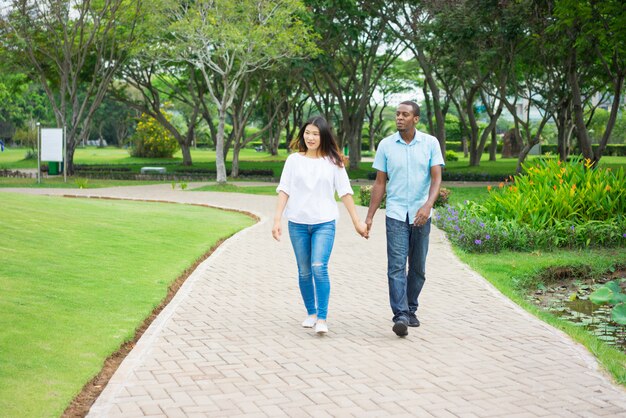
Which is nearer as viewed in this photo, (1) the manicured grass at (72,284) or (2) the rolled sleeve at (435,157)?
(1) the manicured grass at (72,284)

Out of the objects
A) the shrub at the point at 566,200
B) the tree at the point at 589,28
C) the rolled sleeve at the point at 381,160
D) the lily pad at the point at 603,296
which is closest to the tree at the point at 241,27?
the tree at the point at 589,28

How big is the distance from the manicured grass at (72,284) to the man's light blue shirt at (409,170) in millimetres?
2478

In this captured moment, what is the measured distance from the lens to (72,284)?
8281 millimetres

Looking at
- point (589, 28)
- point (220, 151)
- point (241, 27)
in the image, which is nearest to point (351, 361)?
point (589, 28)

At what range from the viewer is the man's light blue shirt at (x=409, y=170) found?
658cm

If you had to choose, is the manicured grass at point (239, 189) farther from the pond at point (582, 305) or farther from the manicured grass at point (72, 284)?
the pond at point (582, 305)

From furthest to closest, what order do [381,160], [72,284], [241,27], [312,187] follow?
[241,27]
[72,284]
[381,160]
[312,187]

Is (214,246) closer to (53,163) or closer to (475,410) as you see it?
(475,410)

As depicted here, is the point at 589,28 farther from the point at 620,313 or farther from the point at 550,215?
the point at 620,313

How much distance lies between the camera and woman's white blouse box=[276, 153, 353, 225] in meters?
6.60

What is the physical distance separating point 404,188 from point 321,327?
1333 mm

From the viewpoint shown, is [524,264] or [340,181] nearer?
[340,181]

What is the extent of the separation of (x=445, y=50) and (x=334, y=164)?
24.4 meters

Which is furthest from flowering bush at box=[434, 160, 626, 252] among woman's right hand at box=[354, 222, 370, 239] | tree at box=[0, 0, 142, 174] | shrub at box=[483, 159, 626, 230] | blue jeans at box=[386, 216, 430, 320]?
tree at box=[0, 0, 142, 174]
